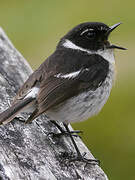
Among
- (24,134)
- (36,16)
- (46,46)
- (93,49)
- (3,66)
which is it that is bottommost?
(24,134)

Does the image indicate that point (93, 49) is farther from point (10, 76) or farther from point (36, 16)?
point (36, 16)

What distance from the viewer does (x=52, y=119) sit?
4293 mm

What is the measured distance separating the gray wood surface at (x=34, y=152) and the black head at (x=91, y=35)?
74 cm

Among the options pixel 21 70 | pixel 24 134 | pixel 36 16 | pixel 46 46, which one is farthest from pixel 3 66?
pixel 36 16

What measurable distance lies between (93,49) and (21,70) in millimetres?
716

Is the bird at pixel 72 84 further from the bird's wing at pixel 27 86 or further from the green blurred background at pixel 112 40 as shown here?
the green blurred background at pixel 112 40

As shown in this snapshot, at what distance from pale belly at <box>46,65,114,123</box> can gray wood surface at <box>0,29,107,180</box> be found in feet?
0.42

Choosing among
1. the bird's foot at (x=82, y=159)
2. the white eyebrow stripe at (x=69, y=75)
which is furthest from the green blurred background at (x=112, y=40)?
the bird's foot at (x=82, y=159)

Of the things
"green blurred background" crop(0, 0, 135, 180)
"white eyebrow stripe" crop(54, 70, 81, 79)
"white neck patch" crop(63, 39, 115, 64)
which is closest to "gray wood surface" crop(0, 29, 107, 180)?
"white eyebrow stripe" crop(54, 70, 81, 79)

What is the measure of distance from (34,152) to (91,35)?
5.20 feet

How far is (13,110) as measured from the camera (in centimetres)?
387

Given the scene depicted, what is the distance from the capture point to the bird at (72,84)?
4122 millimetres

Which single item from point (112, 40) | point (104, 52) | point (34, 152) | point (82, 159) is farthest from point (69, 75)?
point (112, 40)

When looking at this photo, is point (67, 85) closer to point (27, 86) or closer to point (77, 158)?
point (27, 86)
